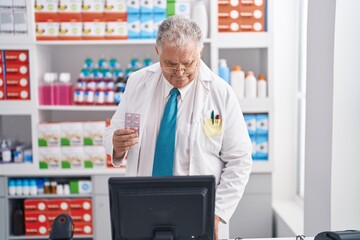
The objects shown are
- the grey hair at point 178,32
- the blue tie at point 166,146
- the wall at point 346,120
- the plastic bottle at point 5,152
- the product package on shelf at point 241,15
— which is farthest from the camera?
the plastic bottle at point 5,152

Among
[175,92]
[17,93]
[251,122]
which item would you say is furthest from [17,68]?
[175,92]

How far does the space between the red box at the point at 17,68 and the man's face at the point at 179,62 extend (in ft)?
7.14

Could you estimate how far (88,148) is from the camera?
13.1 feet

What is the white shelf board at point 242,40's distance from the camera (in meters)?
3.90

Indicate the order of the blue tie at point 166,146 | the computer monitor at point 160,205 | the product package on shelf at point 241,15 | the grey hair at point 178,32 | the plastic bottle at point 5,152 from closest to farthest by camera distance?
1. the computer monitor at point 160,205
2. the grey hair at point 178,32
3. the blue tie at point 166,146
4. the product package on shelf at point 241,15
5. the plastic bottle at point 5,152

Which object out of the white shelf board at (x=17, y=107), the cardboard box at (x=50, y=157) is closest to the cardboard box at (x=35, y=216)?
the cardboard box at (x=50, y=157)

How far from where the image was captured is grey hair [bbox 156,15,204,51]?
1963mm

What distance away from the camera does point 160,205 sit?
57.7 inches

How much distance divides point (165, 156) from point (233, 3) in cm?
209

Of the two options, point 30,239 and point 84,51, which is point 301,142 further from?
point 30,239

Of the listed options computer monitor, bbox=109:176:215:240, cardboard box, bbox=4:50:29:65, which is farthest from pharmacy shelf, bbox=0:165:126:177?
computer monitor, bbox=109:176:215:240

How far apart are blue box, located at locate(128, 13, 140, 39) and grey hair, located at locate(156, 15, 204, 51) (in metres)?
1.98

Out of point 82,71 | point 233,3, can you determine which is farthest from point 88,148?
point 233,3

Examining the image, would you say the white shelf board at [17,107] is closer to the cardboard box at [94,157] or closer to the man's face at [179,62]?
the cardboard box at [94,157]
